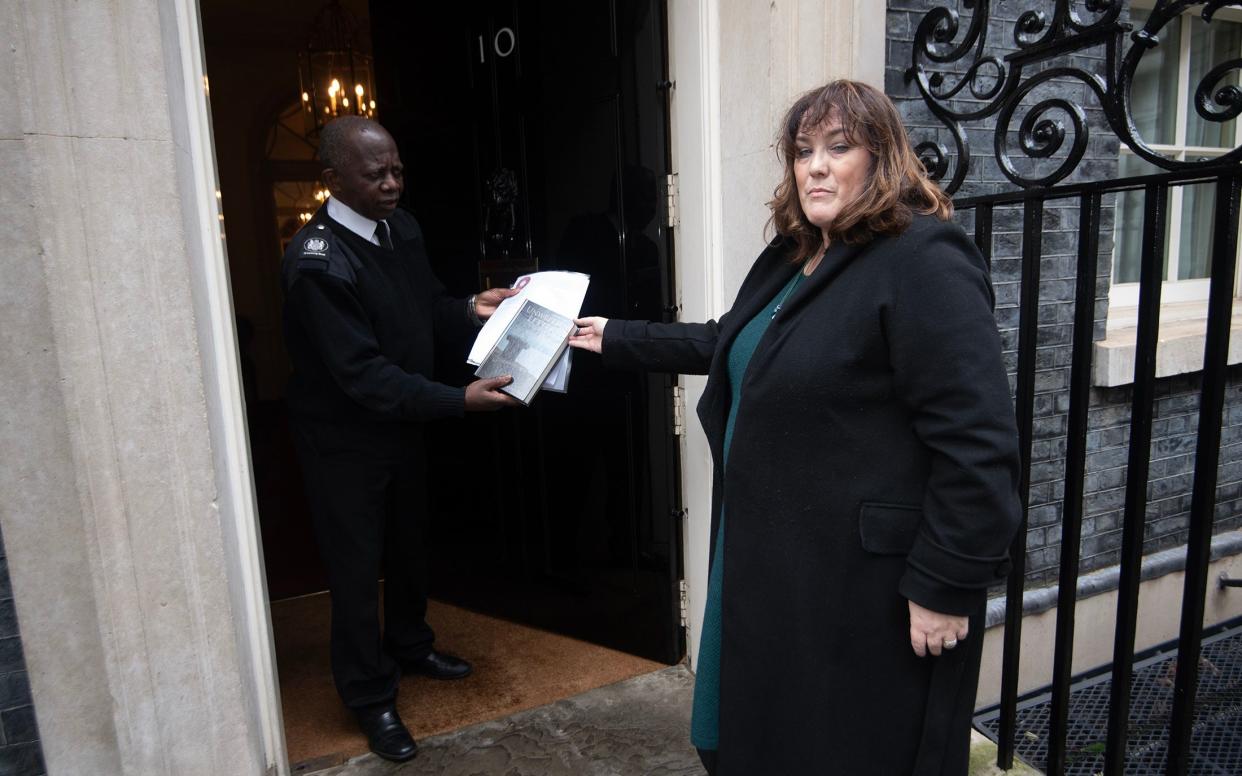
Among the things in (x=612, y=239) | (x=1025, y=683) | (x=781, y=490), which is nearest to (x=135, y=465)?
(x=781, y=490)

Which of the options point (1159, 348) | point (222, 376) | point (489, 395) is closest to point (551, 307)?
point (489, 395)

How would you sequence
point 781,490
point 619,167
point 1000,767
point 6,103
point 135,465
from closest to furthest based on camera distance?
point 781,490 < point 6,103 < point 135,465 < point 1000,767 < point 619,167

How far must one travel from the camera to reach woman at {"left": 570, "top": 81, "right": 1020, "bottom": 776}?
143cm

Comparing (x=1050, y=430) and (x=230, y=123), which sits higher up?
(x=230, y=123)

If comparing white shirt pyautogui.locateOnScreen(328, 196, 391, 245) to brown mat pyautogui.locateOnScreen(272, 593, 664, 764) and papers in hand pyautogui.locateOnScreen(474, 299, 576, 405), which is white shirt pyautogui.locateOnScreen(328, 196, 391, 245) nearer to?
papers in hand pyautogui.locateOnScreen(474, 299, 576, 405)

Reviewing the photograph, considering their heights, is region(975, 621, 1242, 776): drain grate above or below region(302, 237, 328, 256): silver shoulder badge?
below

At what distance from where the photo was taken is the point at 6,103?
5.79ft

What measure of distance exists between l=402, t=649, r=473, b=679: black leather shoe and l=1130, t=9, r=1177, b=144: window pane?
4.30 m

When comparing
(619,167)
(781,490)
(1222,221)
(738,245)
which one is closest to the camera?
(1222,221)

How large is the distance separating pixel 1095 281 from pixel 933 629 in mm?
917

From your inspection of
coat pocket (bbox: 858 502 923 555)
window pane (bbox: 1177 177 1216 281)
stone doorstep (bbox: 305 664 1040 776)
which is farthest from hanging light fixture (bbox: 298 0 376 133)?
window pane (bbox: 1177 177 1216 281)

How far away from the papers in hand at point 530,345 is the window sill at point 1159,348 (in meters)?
2.53

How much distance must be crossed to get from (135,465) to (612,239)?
1.73 meters

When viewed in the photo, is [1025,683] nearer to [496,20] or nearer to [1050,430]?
[1050,430]
